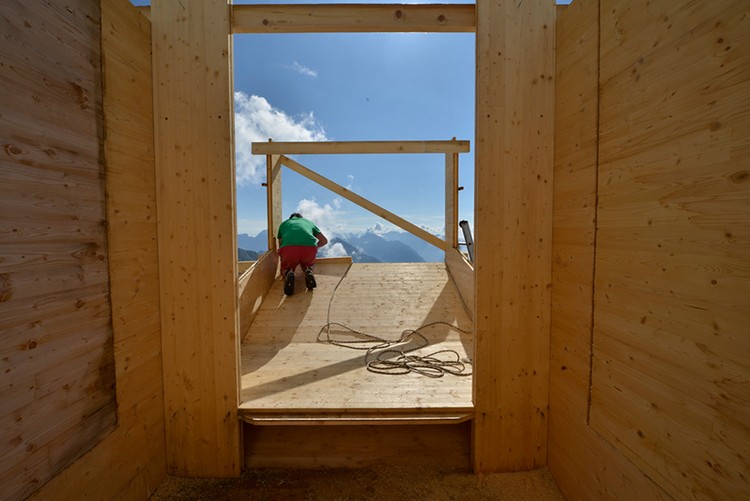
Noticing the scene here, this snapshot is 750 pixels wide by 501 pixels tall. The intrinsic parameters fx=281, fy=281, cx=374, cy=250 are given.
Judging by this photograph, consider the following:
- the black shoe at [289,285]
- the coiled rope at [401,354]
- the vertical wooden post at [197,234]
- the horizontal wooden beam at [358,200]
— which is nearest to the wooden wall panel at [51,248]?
the vertical wooden post at [197,234]

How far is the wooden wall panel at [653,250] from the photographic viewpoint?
967mm

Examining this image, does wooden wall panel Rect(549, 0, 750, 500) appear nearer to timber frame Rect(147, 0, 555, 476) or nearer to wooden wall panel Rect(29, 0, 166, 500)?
timber frame Rect(147, 0, 555, 476)

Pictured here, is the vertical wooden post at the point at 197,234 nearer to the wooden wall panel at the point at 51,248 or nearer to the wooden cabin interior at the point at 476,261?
the wooden cabin interior at the point at 476,261

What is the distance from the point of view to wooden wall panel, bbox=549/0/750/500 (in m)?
0.97

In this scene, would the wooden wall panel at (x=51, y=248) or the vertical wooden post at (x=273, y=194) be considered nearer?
the wooden wall panel at (x=51, y=248)

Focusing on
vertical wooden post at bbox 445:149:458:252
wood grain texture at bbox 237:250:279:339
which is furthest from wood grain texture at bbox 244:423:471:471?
vertical wooden post at bbox 445:149:458:252

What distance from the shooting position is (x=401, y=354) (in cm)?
288

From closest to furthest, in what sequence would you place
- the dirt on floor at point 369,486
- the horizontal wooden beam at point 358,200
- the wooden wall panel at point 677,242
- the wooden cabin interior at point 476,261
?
the wooden wall panel at point 677,242
the wooden cabin interior at point 476,261
the dirt on floor at point 369,486
the horizontal wooden beam at point 358,200

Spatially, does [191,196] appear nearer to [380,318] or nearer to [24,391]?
[24,391]

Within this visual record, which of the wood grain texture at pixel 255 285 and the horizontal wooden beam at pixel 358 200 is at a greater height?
the horizontal wooden beam at pixel 358 200

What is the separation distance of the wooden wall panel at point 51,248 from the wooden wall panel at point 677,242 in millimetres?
2665

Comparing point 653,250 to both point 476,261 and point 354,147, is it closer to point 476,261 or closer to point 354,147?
point 476,261

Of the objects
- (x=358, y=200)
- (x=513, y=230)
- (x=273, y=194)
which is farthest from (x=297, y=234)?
(x=513, y=230)

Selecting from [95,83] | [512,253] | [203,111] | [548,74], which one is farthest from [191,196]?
[548,74]
